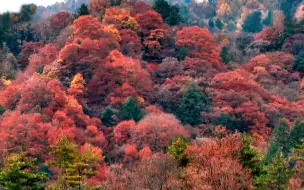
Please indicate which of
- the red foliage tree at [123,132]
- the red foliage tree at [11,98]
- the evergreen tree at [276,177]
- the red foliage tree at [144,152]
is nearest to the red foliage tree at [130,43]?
the red foliage tree at [123,132]

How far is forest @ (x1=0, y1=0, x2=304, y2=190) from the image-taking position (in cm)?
2441

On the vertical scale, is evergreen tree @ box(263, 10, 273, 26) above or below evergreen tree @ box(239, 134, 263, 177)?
below

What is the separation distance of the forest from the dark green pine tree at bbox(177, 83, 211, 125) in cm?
10

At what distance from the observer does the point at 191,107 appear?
4616 cm

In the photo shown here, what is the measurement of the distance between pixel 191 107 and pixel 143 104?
455 centimetres

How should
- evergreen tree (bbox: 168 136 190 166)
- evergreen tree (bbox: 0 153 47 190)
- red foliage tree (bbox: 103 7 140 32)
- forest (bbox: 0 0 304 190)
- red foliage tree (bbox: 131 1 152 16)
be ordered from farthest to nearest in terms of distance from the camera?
red foliage tree (bbox: 131 1 152 16) → red foliage tree (bbox: 103 7 140 32) → evergreen tree (bbox: 168 136 190 166) → forest (bbox: 0 0 304 190) → evergreen tree (bbox: 0 153 47 190)

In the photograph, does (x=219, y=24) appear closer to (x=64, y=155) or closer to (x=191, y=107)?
(x=191, y=107)

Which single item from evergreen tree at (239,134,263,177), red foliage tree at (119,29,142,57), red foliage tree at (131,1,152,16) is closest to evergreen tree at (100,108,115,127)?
red foliage tree at (119,29,142,57)

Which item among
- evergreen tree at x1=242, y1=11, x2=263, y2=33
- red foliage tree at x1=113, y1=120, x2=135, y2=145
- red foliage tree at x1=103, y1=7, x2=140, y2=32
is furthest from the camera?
evergreen tree at x1=242, y1=11, x2=263, y2=33

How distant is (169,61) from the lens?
2104 inches

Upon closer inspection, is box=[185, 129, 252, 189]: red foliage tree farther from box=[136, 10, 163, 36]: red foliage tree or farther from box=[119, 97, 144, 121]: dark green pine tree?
box=[136, 10, 163, 36]: red foliage tree

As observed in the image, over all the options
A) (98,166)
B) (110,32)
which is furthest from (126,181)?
(110,32)

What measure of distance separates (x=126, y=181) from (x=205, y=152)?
4205mm

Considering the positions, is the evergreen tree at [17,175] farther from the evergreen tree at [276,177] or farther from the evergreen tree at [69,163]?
the evergreen tree at [276,177]
